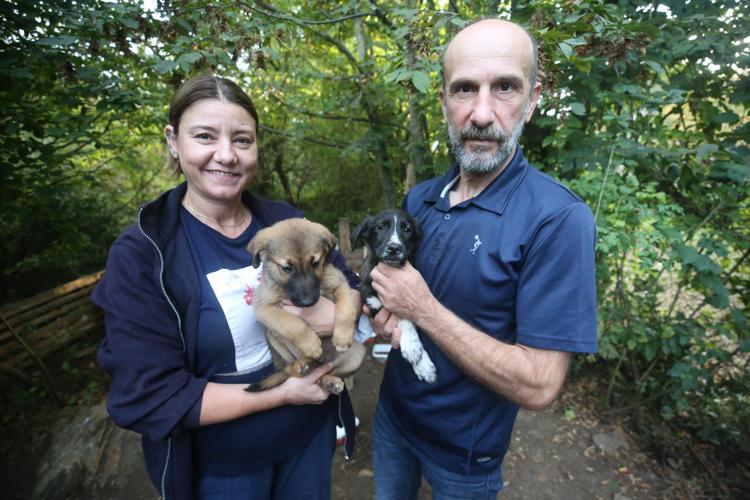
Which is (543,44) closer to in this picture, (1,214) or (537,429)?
(537,429)

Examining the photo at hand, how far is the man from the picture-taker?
1.66 metres

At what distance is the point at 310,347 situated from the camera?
2.20m

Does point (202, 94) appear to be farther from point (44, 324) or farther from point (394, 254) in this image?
point (44, 324)

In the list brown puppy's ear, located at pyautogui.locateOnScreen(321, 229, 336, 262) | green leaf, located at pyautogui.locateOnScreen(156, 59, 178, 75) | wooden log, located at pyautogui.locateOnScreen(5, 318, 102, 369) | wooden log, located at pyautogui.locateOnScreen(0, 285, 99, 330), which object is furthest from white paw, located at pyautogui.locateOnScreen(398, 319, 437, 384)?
wooden log, located at pyautogui.locateOnScreen(0, 285, 99, 330)

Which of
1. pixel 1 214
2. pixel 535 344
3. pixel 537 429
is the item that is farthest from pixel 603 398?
pixel 1 214

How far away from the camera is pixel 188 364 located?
1.78 metres

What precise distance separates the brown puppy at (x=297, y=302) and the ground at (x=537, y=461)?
2340mm

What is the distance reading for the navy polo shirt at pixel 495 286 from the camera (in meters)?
1.64

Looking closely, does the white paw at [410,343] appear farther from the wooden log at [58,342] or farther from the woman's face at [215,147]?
the wooden log at [58,342]

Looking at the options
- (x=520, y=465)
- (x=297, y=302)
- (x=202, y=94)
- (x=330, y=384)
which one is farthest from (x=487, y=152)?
(x=520, y=465)

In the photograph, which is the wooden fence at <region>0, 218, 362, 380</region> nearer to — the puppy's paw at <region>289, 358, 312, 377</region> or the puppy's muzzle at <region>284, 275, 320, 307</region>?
the puppy's muzzle at <region>284, 275, 320, 307</region>

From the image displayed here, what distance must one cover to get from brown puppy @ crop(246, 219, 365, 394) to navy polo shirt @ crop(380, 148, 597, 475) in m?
0.46

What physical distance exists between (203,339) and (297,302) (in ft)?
1.93

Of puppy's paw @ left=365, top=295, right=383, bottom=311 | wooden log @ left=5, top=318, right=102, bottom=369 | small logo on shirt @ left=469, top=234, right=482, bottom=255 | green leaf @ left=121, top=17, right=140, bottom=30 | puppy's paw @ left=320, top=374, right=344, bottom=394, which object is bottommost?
wooden log @ left=5, top=318, right=102, bottom=369
